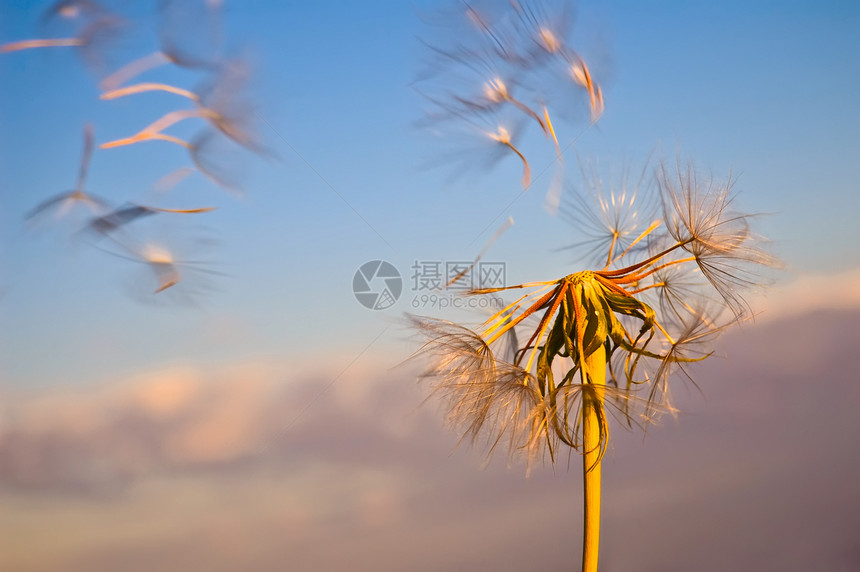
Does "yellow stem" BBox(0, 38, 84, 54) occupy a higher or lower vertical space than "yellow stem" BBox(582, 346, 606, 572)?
higher

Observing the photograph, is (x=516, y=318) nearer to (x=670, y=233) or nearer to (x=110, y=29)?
(x=670, y=233)

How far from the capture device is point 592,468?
5.36 meters

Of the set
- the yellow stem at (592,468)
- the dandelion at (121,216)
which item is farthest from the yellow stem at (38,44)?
the yellow stem at (592,468)

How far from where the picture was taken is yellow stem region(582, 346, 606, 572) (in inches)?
208

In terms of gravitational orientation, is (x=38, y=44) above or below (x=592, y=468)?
above

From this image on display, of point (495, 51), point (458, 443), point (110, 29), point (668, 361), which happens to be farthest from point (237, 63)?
point (668, 361)

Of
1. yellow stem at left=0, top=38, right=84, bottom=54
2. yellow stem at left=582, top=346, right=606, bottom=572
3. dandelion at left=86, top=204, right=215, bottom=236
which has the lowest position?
yellow stem at left=582, top=346, right=606, bottom=572

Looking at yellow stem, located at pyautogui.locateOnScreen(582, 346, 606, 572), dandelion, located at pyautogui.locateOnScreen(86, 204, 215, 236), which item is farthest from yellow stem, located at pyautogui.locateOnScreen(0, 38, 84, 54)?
yellow stem, located at pyautogui.locateOnScreen(582, 346, 606, 572)

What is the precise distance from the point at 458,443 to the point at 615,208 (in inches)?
95.9

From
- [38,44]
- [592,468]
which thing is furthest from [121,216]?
[592,468]

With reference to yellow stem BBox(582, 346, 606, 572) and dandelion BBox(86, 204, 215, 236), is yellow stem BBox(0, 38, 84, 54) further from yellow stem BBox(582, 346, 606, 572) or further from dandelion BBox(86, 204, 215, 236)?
yellow stem BBox(582, 346, 606, 572)

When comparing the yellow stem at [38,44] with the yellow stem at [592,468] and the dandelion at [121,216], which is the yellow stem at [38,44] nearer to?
the dandelion at [121,216]

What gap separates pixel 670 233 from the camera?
5664mm

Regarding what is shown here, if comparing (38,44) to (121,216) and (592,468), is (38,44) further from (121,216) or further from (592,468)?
(592,468)
